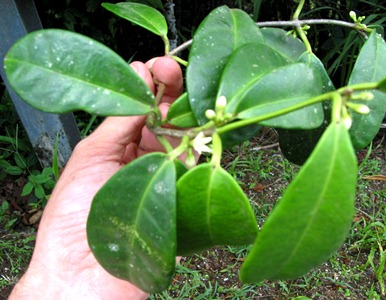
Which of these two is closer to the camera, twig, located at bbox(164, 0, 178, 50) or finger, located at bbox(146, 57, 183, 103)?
finger, located at bbox(146, 57, 183, 103)

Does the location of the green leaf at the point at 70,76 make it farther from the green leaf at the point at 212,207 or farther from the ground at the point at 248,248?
the ground at the point at 248,248

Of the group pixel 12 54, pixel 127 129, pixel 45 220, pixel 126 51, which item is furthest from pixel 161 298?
pixel 12 54

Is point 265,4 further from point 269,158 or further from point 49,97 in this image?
point 49,97

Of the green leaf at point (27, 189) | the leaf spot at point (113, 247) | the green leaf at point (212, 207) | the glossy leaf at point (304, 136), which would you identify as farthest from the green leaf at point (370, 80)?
the green leaf at point (27, 189)

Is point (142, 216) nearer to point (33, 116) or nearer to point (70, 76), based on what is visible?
point (70, 76)

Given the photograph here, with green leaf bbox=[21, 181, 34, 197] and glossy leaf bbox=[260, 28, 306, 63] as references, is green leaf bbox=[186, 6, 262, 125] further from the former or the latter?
green leaf bbox=[21, 181, 34, 197]

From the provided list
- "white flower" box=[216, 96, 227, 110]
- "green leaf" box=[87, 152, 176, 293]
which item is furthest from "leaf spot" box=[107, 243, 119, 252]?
"white flower" box=[216, 96, 227, 110]
